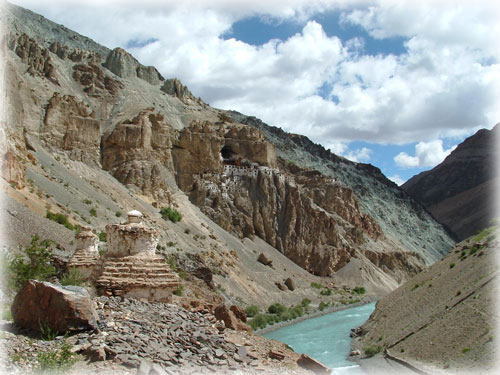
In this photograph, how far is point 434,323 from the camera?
27203mm

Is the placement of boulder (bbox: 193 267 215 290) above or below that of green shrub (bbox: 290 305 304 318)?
above

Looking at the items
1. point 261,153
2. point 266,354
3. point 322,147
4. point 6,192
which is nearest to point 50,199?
point 6,192

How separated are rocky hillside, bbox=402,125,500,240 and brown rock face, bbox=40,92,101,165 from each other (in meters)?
113

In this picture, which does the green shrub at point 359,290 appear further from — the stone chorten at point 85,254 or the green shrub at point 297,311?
the stone chorten at point 85,254

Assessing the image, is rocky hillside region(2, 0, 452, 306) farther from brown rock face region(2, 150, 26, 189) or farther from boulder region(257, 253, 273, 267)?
boulder region(257, 253, 273, 267)

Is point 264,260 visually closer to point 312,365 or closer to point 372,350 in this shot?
point 372,350

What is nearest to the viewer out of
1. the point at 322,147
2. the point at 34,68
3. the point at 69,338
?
the point at 69,338

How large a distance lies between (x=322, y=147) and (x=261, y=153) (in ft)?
209

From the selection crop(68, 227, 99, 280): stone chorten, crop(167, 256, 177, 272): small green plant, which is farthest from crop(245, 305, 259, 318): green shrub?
crop(68, 227, 99, 280): stone chorten

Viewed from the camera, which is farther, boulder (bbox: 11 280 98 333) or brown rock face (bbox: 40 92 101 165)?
brown rock face (bbox: 40 92 101 165)

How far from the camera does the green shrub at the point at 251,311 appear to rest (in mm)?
46625

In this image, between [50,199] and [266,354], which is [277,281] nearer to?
[50,199]

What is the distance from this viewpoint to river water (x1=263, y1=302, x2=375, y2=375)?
31706 mm

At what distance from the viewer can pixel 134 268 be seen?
532 inches
